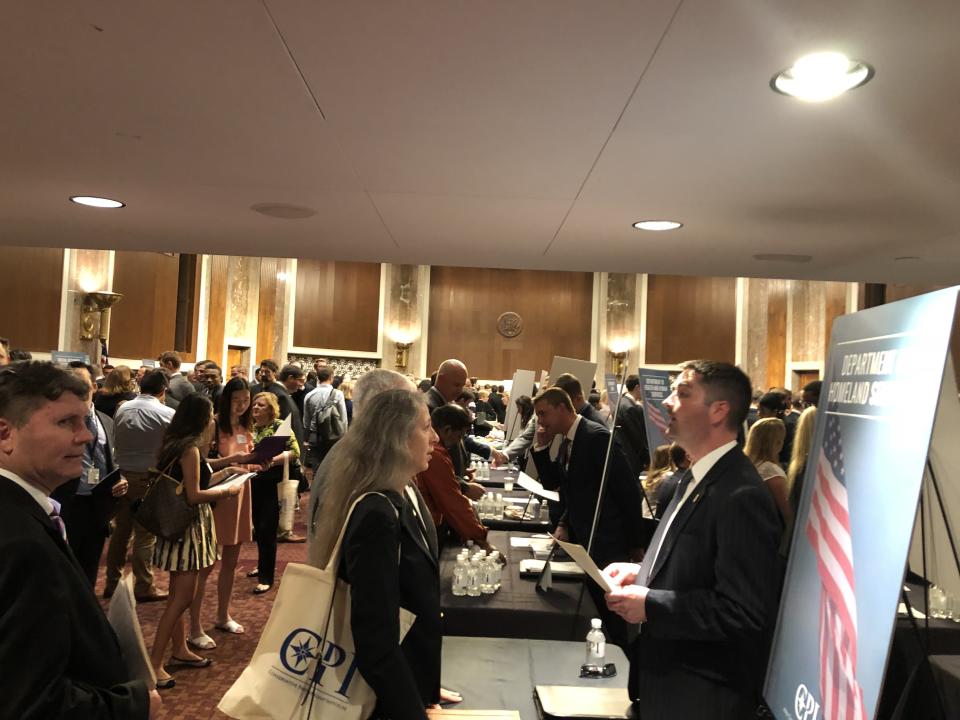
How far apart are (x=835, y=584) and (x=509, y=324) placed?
64.7 ft

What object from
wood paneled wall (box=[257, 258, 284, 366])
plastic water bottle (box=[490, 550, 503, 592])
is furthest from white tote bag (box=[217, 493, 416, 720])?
wood paneled wall (box=[257, 258, 284, 366])

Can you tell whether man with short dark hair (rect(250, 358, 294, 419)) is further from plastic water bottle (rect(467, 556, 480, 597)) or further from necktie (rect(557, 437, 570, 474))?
plastic water bottle (rect(467, 556, 480, 597))

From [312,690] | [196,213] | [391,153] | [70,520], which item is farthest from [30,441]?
[196,213]

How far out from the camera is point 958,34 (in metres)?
1.75

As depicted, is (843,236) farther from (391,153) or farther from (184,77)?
(184,77)

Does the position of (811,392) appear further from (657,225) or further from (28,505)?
(28,505)

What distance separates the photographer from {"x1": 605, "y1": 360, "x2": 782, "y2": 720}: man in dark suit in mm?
1812

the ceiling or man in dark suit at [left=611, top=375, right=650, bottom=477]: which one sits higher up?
Answer: the ceiling

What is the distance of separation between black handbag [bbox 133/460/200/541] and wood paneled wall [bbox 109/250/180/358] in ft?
34.1

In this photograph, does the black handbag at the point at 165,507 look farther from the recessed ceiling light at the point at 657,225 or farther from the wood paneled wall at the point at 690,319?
the wood paneled wall at the point at 690,319

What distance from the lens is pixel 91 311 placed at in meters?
12.0

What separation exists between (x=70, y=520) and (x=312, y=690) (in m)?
1.88

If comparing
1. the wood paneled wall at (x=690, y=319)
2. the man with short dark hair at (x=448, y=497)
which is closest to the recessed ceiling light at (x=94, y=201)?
the man with short dark hair at (x=448, y=497)

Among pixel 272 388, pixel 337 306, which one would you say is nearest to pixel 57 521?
pixel 272 388
